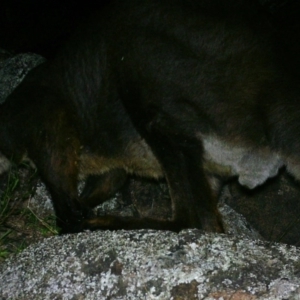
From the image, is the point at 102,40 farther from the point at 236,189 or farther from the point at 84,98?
the point at 236,189

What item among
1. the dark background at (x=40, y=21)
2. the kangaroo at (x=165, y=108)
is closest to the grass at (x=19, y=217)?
the kangaroo at (x=165, y=108)

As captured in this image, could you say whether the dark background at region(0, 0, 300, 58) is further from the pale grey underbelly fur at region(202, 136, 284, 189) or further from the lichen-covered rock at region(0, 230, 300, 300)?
the lichen-covered rock at region(0, 230, 300, 300)

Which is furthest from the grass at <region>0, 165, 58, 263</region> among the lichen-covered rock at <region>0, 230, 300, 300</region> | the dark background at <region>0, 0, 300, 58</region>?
the dark background at <region>0, 0, 300, 58</region>

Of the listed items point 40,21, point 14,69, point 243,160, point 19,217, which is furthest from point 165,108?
point 40,21

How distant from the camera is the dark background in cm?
571

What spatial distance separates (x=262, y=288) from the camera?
2486 millimetres

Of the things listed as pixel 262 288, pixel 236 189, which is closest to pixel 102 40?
pixel 236 189

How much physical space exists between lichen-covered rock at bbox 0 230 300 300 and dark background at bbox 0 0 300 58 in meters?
3.04

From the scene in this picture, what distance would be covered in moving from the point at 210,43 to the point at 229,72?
21 centimetres

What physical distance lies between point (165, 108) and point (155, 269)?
4.04ft

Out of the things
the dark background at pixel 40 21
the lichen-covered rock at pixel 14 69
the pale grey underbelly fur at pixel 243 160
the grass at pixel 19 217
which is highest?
the dark background at pixel 40 21

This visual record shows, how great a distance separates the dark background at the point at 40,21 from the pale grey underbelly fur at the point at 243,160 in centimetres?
241

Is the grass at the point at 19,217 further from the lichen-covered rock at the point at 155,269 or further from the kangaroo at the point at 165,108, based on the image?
the lichen-covered rock at the point at 155,269

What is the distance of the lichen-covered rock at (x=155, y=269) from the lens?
2.55 m
